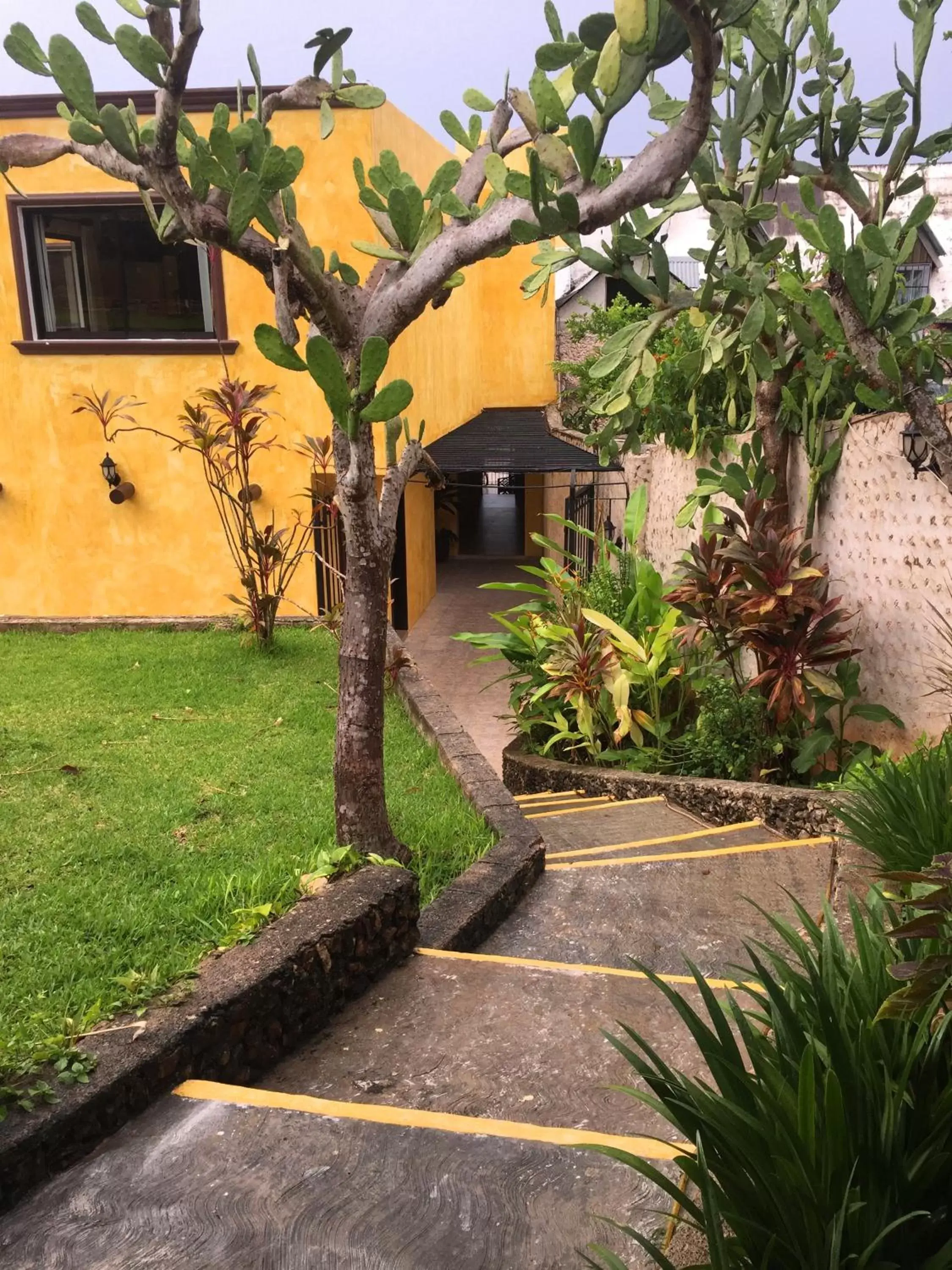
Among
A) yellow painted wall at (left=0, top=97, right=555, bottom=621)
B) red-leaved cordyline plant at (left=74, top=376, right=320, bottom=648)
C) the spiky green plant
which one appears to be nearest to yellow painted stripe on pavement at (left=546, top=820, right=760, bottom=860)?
the spiky green plant

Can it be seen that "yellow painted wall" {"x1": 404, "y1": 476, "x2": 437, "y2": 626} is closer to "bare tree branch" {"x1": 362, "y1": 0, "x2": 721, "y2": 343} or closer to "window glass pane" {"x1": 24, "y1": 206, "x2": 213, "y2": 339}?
"window glass pane" {"x1": 24, "y1": 206, "x2": 213, "y2": 339}

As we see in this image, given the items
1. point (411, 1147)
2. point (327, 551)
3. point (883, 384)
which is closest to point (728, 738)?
point (883, 384)

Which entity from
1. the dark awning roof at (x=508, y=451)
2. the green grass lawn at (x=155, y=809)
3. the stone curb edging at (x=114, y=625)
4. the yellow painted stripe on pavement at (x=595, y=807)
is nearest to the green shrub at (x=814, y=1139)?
the green grass lawn at (x=155, y=809)

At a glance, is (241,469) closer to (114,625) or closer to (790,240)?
(114,625)

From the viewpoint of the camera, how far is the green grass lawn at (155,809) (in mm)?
2713

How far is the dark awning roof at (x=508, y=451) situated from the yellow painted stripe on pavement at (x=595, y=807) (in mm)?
4005

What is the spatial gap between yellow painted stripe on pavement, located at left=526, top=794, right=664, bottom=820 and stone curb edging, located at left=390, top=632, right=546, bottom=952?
0.41 meters

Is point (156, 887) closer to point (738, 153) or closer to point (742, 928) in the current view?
point (742, 928)

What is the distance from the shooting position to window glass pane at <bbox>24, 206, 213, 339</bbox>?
8898 mm

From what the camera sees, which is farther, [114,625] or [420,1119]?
[114,625]

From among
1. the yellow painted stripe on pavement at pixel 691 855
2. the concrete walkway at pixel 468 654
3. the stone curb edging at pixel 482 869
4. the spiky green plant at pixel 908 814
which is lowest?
the concrete walkway at pixel 468 654

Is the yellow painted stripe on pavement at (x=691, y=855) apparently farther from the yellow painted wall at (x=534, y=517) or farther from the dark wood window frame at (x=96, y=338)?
the yellow painted wall at (x=534, y=517)

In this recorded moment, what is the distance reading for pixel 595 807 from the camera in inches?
204

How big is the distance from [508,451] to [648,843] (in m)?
7.14
